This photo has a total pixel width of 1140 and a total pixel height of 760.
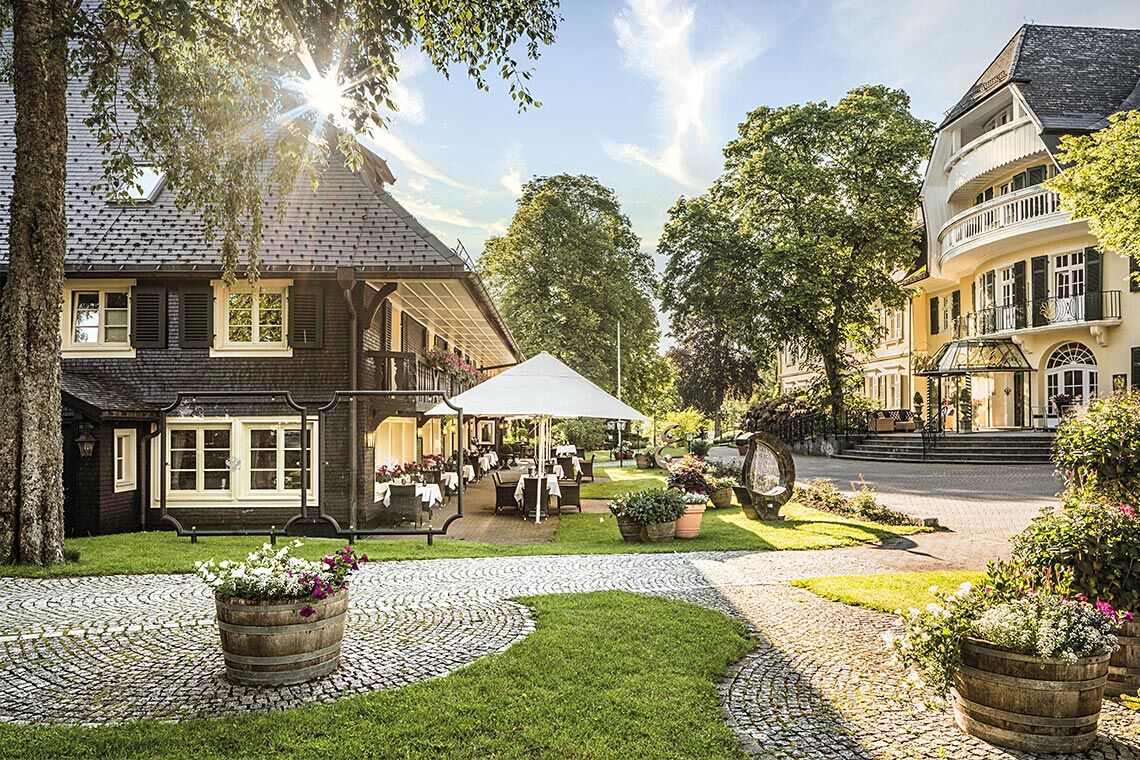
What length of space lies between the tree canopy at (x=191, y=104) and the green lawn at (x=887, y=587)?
6192 mm

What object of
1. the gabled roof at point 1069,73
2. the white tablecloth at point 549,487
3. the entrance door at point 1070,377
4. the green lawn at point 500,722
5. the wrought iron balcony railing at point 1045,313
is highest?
the gabled roof at point 1069,73

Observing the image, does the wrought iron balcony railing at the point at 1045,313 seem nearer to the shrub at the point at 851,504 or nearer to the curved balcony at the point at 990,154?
the curved balcony at the point at 990,154

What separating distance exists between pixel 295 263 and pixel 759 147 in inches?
995

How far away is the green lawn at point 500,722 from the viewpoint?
443 cm

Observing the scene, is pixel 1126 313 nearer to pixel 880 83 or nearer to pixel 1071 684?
pixel 880 83

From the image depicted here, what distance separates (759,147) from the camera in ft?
113

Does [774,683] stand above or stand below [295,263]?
below

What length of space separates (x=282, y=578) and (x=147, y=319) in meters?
11.5

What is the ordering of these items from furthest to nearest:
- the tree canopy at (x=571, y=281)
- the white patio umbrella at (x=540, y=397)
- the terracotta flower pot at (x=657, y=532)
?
the tree canopy at (x=571, y=281) < the white patio umbrella at (x=540, y=397) < the terracotta flower pot at (x=657, y=532)

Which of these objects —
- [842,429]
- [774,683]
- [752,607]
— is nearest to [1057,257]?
[842,429]

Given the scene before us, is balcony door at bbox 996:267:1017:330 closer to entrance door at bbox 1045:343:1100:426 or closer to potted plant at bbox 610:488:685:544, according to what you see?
entrance door at bbox 1045:343:1100:426

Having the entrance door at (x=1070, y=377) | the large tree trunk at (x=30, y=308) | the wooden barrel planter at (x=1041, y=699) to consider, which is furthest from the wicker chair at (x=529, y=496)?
the entrance door at (x=1070, y=377)

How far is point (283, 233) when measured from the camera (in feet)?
50.0

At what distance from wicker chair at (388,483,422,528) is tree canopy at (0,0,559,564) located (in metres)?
5.83
